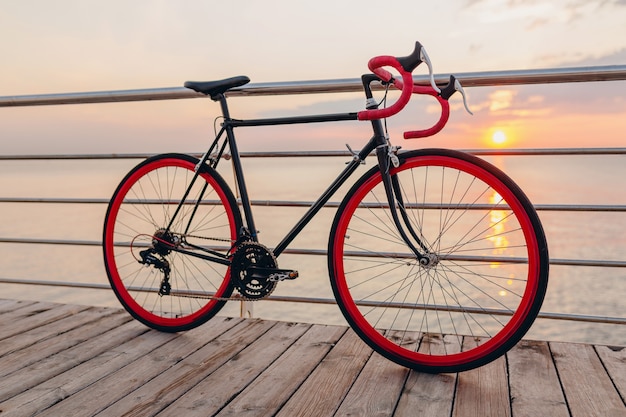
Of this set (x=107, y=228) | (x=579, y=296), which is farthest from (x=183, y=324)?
(x=579, y=296)

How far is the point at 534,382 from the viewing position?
5.92 feet

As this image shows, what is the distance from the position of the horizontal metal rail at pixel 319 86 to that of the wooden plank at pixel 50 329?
3.05ft

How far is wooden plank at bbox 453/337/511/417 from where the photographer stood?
1620mm

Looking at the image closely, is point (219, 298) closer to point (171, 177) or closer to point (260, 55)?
point (171, 177)

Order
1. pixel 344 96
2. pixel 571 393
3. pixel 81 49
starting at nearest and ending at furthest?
1. pixel 571 393
2. pixel 344 96
3. pixel 81 49

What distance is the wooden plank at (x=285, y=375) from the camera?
1.65 m

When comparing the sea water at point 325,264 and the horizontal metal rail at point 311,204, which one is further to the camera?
the sea water at point 325,264

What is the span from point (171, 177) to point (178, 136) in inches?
11.2

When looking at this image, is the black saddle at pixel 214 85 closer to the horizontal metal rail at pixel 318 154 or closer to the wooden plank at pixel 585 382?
the horizontal metal rail at pixel 318 154

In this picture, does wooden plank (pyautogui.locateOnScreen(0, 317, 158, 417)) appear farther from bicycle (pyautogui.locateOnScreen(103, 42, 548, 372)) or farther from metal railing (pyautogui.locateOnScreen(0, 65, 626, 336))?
metal railing (pyautogui.locateOnScreen(0, 65, 626, 336))

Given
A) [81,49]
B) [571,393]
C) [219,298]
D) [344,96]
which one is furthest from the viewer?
[81,49]

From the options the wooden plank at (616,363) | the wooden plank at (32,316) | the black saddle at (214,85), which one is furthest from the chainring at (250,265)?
the wooden plank at (616,363)

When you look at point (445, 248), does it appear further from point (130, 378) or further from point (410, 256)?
point (130, 378)

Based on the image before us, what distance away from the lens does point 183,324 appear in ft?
7.51
